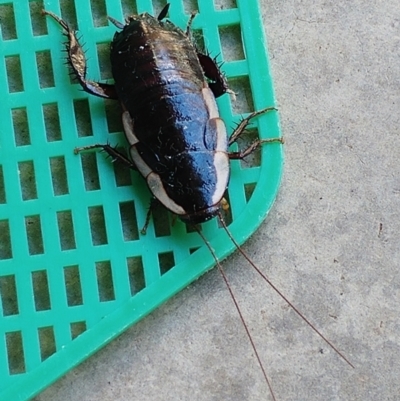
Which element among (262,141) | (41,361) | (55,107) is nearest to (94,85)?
(55,107)

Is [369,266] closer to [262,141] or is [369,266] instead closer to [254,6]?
[262,141]

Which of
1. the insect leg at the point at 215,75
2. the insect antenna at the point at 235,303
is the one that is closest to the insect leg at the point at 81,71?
the insect leg at the point at 215,75

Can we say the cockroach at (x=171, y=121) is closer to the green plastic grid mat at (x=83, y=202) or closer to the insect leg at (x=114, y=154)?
the insect leg at (x=114, y=154)

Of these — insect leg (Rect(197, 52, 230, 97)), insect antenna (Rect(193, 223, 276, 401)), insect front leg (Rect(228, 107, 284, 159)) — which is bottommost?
insect antenna (Rect(193, 223, 276, 401))

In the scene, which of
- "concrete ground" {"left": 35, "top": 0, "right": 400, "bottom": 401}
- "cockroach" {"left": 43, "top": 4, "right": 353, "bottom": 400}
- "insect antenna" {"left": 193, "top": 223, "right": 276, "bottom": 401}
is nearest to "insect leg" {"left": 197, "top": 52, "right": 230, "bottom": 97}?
"cockroach" {"left": 43, "top": 4, "right": 353, "bottom": 400}

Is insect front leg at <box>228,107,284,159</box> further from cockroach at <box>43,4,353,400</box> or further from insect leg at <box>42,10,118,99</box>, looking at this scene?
insect leg at <box>42,10,118,99</box>
